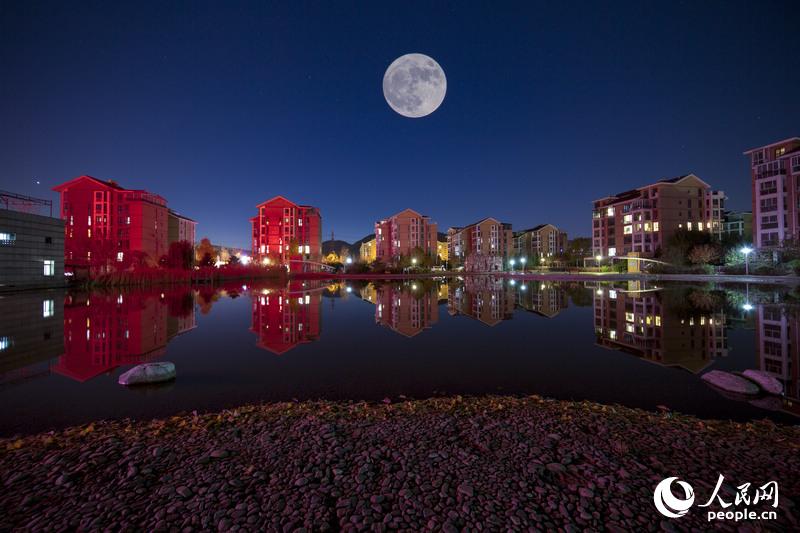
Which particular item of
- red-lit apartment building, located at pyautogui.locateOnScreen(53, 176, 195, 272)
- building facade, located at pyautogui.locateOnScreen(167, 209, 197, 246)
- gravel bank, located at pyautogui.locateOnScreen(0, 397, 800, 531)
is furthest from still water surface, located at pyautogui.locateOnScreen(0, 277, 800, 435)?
building facade, located at pyautogui.locateOnScreen(167, 209, 197, 246)

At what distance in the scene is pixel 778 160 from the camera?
46719 mm

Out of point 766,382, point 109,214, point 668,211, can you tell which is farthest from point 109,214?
point 668,211

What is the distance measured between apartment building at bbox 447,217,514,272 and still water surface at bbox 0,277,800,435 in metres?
74.2

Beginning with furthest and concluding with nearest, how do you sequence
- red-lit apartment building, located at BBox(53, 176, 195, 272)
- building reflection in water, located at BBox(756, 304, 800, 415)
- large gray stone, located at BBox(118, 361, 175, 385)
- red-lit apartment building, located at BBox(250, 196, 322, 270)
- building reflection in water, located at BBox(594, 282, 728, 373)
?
red-lit apartment building, located at BBox(250, 196, 322, 270), red-lit apartment building, located at BBox(53, 176, 195, 272), building reflection in water, located at BBox(594, 282, 728, 373), large gray stone, located at BBox(118, 361, 175, 385), building reflection in water, located at BBox(756, 304, 800, 415)

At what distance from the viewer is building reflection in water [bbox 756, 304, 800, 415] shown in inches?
256

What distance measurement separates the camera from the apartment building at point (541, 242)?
371 feet

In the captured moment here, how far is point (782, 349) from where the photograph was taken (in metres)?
9.48

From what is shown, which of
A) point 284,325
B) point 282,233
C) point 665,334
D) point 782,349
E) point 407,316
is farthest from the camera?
point 282,233

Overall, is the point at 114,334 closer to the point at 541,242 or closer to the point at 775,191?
the point at 775,191

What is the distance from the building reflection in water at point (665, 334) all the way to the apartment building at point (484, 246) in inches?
2875

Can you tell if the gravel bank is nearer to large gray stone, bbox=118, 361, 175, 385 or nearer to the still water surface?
the still water surface

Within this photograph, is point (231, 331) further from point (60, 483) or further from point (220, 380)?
point (60, 483)

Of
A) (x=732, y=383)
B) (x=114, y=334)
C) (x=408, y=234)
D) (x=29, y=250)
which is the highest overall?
(x=408, y=234)

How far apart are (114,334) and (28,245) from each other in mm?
28394
